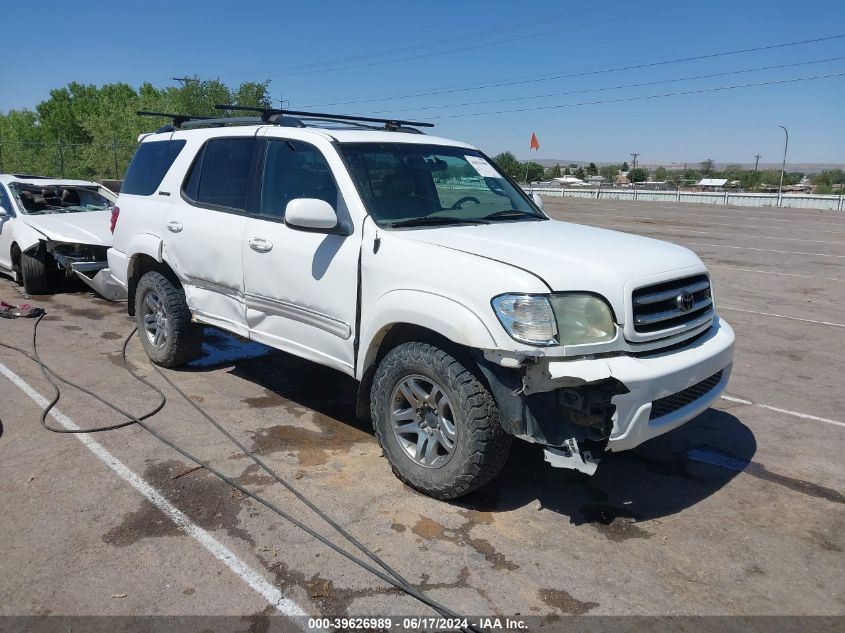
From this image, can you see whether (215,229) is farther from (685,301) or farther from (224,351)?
(685,301)

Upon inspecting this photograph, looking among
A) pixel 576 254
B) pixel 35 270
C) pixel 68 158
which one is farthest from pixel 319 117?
pixel 68 158

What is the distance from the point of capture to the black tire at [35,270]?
9.55 meters

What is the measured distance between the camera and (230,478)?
4.22m

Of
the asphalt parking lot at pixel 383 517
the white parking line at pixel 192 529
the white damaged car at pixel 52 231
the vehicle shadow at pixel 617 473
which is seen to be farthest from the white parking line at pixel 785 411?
the white damaged car at pixel 52 231

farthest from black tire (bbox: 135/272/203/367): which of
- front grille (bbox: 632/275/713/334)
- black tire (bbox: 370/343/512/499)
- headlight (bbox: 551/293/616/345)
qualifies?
front grille (bbox: 632/275/713/334)

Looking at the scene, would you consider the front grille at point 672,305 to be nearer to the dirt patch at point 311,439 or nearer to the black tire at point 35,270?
the dirt patch at point 311,439

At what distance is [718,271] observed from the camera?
13.4m

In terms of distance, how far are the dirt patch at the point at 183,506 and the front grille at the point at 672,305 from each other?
7.70 feet

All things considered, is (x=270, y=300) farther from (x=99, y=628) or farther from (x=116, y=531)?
(x=99, y=628)

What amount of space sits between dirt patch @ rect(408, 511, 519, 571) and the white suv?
0.21 metres

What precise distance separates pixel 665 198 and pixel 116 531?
5322 centimetres

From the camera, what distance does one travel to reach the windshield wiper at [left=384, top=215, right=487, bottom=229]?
14.1ft

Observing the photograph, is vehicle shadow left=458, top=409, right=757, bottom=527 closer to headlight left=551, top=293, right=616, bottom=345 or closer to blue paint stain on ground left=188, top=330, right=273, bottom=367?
headlight left=551, top=293, right=616, bottom=345

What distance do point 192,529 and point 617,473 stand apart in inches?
102
